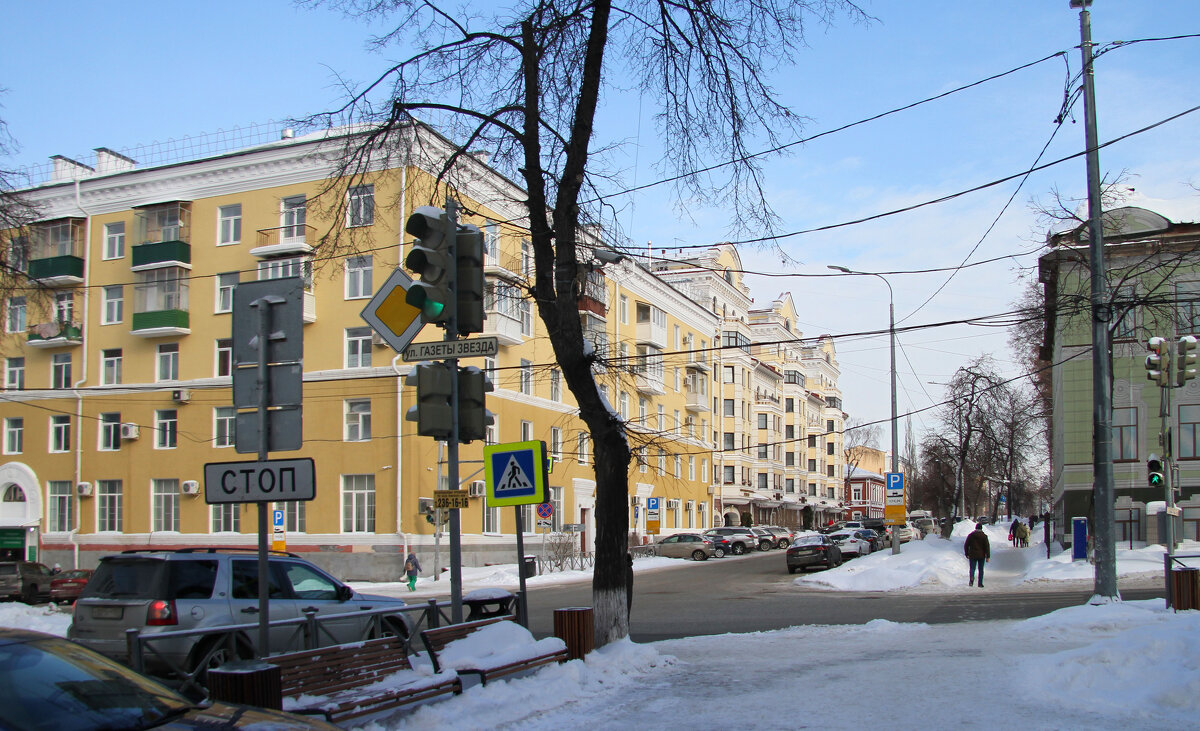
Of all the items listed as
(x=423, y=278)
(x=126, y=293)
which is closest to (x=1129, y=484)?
(x=423, y=278)

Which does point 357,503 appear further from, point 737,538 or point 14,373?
point 737,538

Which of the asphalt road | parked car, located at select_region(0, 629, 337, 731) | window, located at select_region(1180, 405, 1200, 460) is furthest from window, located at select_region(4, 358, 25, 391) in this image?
window, located at select_region(1180, 405, 1200, 460)

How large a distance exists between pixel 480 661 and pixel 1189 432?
36.6 m

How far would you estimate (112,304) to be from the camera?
41656mm

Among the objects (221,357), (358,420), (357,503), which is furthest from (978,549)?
(221,357)

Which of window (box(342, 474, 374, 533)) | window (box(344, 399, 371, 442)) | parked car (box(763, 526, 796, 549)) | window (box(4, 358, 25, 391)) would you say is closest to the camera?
window (box(342, 474, 374, 533))

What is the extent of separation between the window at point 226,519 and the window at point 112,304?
978 cm

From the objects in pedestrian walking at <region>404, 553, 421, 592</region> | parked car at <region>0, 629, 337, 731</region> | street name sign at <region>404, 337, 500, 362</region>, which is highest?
street name sign at <region>404, 337, 500, 362</region>

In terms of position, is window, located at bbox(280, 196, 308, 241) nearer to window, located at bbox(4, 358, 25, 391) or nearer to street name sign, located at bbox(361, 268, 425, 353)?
window, located at bbox(4, 358, 25, 391)

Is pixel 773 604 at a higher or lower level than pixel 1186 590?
lower

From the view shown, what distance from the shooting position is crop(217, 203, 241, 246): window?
39312mm

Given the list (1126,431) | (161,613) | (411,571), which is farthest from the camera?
(1126,431)

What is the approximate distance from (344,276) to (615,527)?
90.0ft

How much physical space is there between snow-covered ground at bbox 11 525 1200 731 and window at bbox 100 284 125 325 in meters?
35.4
